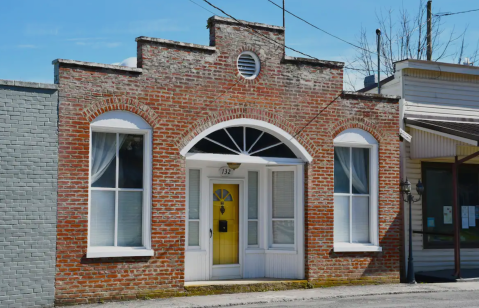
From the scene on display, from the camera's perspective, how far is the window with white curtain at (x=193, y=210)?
526 inches

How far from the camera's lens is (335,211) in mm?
Result: 14352

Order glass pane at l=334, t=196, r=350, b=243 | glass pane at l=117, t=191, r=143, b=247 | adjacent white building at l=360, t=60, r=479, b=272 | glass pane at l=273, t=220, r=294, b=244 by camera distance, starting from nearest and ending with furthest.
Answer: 1. glass pane at l=117, t=191, r=143, b=247
2. glass pane at l=273, t=220, r=294, b=244
3. glass pane at l=334, t=196, r=350, b=243
4. adjacent white building at l=360, t=60, r=479, b=272

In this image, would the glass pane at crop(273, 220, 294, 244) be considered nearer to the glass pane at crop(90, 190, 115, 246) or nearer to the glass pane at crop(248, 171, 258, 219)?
the glass pane at crop(248, 171, 258, 219)

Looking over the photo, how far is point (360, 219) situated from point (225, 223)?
3113 millimetres

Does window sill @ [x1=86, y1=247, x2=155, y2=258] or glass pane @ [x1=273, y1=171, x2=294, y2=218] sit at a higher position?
glass pane @ [x1=273, y1=171, x2=294, y2=218]

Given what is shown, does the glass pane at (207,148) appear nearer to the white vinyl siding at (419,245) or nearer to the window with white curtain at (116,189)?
the window with white curtain at (116,189)

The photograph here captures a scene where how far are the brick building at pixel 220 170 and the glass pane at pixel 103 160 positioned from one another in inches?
0.8

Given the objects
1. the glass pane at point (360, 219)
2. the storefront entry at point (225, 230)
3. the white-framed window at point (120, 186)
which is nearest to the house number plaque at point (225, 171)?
the storefront entry at point (225, 230)

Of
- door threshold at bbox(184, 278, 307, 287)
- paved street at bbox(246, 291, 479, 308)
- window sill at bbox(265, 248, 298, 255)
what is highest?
window sill at bbox(265, 248, 298, 255)

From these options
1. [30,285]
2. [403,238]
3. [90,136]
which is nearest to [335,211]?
[403,238]

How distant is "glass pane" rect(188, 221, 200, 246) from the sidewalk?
140 centimetres

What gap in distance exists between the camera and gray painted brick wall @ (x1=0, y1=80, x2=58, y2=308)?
1078 centimetres

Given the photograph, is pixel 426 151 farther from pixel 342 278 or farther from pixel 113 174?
pixel 113 174

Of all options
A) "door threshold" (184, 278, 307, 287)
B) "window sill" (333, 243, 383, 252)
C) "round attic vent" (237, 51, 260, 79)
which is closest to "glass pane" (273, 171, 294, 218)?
"window sill" (333, 243, 383, 252)
